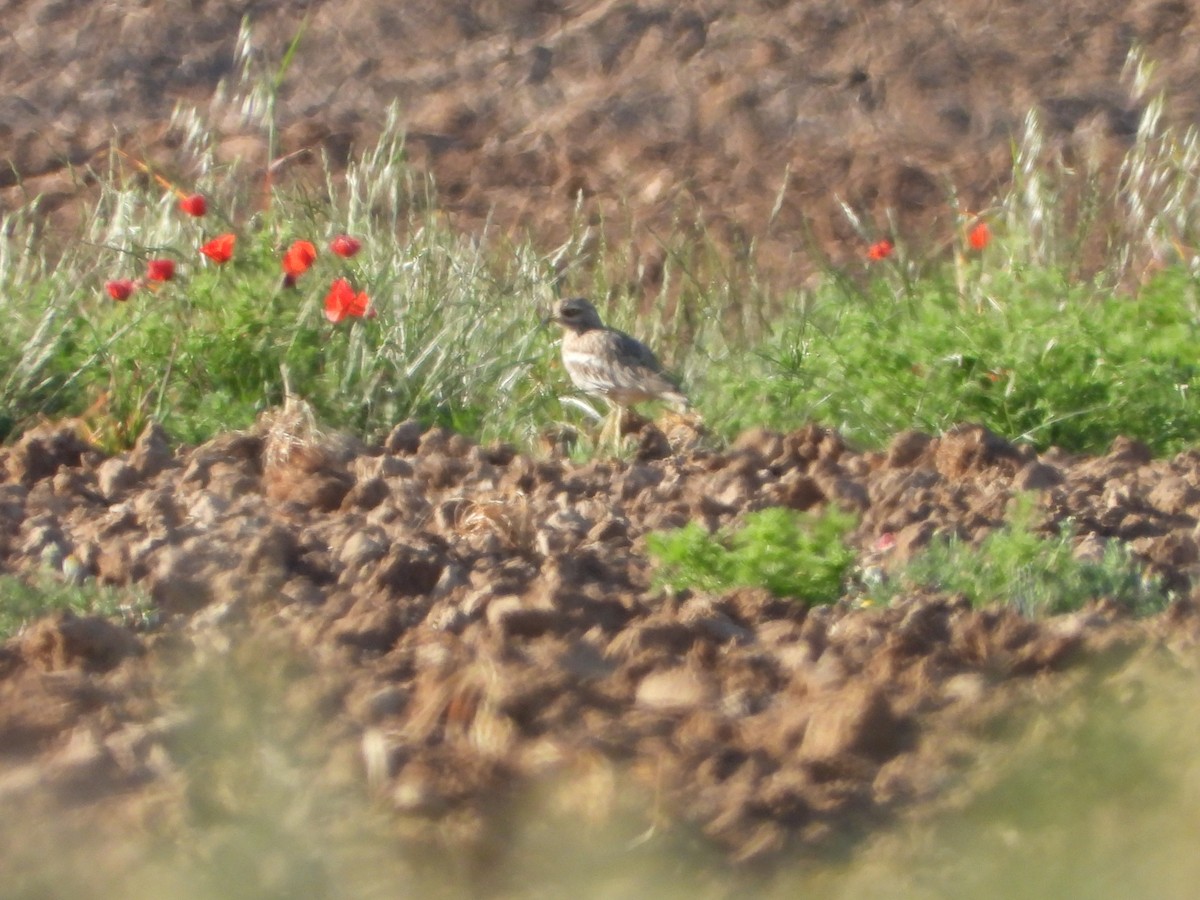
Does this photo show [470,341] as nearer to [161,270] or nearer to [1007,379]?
[161,270]

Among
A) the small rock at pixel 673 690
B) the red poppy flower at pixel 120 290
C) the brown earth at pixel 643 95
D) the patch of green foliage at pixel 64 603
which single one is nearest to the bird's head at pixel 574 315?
the red poppy flower at pixel 120 290

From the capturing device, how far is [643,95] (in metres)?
12.6

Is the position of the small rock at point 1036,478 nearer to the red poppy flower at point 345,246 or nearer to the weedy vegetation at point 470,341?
the weedy vegetation at point 470,341

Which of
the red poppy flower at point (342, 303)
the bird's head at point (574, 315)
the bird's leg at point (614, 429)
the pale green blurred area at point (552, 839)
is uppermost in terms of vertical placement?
the pale green blurred area at point (552, 839)

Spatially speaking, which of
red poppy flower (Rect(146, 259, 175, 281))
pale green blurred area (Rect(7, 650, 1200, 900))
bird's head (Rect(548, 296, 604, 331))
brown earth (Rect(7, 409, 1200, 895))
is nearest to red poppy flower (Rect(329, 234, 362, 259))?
red poppy flower (Rect(146, 259, 175, 281))

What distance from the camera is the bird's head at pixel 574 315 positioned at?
25.2 feet

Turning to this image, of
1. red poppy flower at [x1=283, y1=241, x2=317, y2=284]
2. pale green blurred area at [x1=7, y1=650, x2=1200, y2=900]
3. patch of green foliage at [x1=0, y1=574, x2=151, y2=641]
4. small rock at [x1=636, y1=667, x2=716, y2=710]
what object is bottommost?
red poppy flower at [x1=283, y1=241, x2=317, y2=284]

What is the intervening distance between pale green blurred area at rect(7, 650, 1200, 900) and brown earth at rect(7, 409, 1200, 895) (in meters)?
0.01

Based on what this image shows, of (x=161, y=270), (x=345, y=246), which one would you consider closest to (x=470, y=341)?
(x=345, y=246)

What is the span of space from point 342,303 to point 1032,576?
2.89 metres

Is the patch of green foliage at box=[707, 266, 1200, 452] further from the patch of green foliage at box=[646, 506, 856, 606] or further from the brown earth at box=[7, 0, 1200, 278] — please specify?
the brown earth at box=[7, 0, 1200, 278]

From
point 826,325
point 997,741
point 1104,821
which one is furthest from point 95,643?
point 826,325

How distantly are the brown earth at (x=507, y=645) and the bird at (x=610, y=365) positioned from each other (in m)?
1.87

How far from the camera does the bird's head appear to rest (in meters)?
7.68
